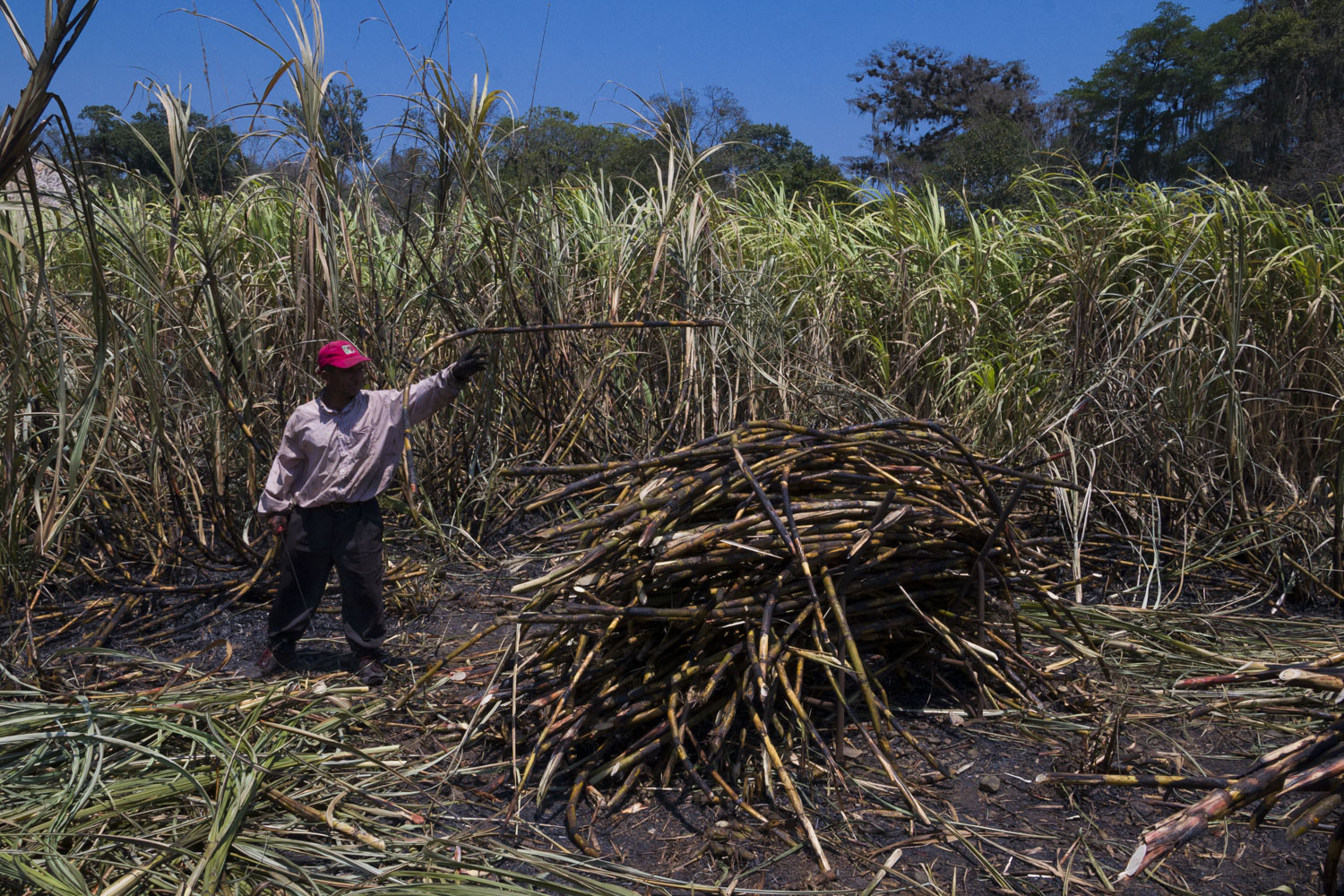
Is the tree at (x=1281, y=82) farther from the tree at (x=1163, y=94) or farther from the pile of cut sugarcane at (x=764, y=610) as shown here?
the pile of cut sugarcane at (x=764, y=610)

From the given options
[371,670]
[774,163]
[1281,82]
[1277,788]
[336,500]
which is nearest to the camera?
[1277,788]

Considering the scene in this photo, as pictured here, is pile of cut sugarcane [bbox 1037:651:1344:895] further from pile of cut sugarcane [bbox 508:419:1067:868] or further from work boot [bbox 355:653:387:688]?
work boot [bbox 355:653:387:688]

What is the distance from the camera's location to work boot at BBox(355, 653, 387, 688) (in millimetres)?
3117

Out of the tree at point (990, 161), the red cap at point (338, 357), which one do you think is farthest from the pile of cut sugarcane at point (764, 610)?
the tree at point (990, 161)

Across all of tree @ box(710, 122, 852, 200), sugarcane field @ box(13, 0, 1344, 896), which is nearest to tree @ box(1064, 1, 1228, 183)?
tree @ box(710, 122, 852, 200)

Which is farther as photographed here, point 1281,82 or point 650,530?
point 1281,82

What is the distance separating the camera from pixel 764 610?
2.24 meters

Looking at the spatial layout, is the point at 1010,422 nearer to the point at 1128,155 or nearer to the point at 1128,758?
the point at 1128,758

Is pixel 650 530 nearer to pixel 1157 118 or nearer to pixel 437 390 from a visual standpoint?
pixel 437 390

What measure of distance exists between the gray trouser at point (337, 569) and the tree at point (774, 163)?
2.44 metres

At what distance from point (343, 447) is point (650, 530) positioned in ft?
5.02

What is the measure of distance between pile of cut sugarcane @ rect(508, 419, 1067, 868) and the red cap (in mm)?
1131

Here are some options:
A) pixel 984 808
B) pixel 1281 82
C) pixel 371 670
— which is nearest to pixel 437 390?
pixel 371 670

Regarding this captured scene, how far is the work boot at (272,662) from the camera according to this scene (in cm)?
326
